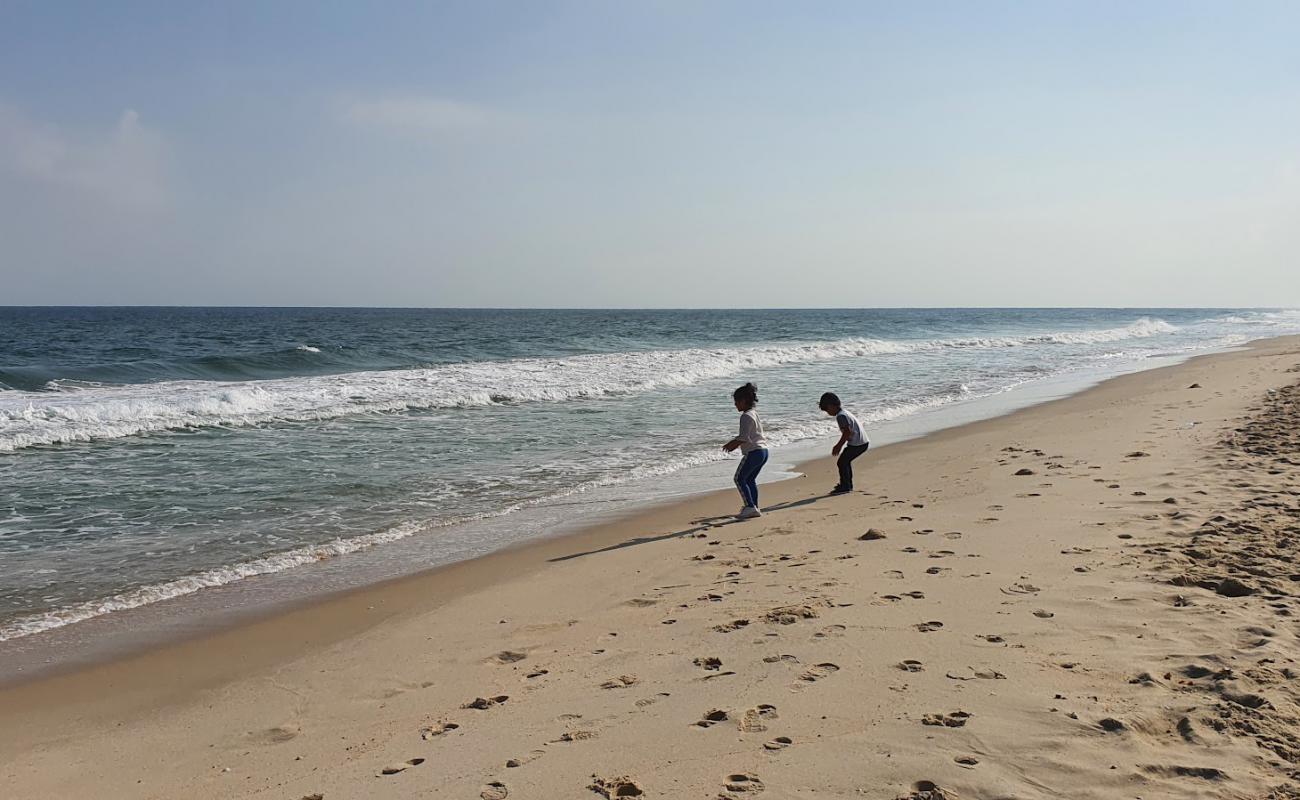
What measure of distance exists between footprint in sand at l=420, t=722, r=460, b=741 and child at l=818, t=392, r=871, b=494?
5.73 m

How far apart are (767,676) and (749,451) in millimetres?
4440

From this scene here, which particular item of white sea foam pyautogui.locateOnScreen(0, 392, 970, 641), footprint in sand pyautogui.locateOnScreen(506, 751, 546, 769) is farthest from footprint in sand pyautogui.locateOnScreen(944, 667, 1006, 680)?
white sea foam pyautogui.locateOnScreen(0, 392, 970, 641)

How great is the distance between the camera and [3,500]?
905 centimetres

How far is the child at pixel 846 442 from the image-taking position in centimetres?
879

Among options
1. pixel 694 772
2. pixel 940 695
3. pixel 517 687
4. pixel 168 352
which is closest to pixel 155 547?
pixel 517 687

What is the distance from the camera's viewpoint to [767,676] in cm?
388

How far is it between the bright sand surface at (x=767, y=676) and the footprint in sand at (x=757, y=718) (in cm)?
2

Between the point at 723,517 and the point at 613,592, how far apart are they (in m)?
2.48

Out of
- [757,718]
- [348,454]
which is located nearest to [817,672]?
[757,718]

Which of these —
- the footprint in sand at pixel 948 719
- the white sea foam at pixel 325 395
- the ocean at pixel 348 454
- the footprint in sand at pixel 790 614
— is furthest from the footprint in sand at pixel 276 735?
the white sea foam at pixel 325 395

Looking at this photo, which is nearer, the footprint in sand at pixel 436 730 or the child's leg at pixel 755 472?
the footprint in sand at pixel 436 730

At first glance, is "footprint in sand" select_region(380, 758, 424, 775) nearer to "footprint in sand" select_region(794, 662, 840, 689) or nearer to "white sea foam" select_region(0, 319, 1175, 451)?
"footprint in sand" select_region(794, 662, 840, 689)

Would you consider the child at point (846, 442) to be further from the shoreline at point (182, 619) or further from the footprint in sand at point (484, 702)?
the footprint in sand at point (484, 702)

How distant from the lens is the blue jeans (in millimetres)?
7953
